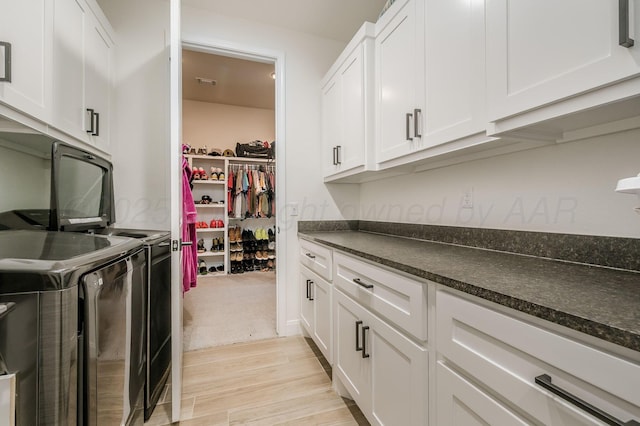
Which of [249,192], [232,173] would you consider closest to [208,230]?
[249,192]

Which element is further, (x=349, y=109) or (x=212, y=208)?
(x=212, y=208)

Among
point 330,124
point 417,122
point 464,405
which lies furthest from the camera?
point 330,124

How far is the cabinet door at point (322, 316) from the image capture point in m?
1.70

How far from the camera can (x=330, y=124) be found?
231cm

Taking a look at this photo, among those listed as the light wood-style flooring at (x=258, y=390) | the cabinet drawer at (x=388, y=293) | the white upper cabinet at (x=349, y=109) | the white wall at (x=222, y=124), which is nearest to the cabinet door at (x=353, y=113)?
the white upper cabinet at (x=349, y=109)

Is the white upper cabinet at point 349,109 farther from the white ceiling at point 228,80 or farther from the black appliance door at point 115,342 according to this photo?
the white ceiling at point 228,80

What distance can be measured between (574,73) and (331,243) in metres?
1.24

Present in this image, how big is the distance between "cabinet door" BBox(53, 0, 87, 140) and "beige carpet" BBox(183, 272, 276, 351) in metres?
1.72

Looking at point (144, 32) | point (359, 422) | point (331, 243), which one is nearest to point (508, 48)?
point (331, 243)

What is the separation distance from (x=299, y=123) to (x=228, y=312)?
6.64 feet

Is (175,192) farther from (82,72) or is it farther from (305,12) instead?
(305,12)

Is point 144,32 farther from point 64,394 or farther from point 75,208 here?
point 64,394

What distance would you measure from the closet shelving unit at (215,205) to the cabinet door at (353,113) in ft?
9.66

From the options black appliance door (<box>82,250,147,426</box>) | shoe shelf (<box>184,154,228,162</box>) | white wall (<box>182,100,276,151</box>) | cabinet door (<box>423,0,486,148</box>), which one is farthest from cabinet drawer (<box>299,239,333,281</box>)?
white wall (<box>182,100,276,151</box>)
